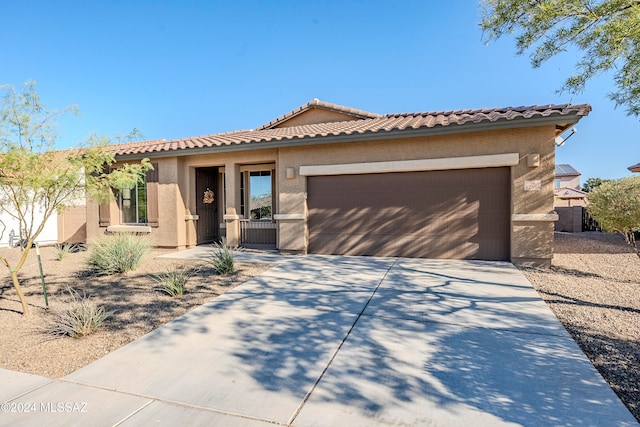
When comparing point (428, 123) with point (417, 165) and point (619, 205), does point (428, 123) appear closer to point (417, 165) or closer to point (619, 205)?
point (417, 165)

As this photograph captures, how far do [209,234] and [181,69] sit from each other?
8.28 meters

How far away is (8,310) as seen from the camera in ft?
17.5

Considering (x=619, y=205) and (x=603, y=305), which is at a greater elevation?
(x=619, y=205)

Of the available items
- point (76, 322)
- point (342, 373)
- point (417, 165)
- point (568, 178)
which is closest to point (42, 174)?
point (76, 322)

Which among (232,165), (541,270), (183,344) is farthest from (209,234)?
(541,270)

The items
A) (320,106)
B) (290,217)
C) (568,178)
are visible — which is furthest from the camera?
(568,178)

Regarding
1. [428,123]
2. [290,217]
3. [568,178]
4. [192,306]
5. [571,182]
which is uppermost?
[568,178]

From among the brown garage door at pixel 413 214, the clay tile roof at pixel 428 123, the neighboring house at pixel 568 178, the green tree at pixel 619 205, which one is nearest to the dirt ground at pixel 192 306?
the green tree at pixel 619 205

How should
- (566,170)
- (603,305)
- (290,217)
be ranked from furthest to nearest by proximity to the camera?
(566,170)
(290,217)
(603,305)

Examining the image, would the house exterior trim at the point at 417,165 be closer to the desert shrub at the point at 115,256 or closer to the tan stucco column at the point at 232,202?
the tan stucco column at the point at 232,202

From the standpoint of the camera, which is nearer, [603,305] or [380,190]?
[603,305]

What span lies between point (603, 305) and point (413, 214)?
4.69 m

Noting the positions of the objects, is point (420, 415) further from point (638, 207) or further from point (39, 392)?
point (638, 207)

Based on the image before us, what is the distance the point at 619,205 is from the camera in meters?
6.42
